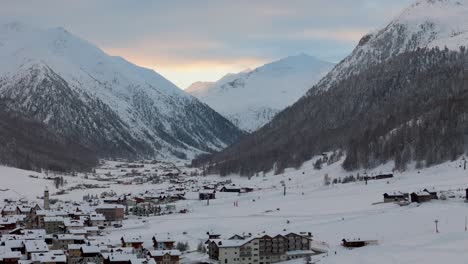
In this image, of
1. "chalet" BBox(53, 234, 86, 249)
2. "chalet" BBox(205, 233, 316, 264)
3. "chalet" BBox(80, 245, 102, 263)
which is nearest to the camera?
"chalet" BBox(80, 245, 102, 263)

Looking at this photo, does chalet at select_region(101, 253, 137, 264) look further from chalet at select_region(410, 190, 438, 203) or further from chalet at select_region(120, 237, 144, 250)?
chalet at select_region(410, 190, 438, 203)

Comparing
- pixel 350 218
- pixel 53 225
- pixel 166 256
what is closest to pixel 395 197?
pixel 350 218

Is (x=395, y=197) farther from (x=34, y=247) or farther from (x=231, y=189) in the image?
(x=231, y=189)

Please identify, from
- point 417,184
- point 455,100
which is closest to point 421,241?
point 417,184

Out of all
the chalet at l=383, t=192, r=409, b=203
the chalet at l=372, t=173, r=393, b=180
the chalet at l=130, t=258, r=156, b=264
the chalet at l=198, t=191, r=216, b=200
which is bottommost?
the chalet at l=130, t=258, r=156, b=264

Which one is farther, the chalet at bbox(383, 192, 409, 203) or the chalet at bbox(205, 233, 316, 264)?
the chalet at bbox(383, 192, 409, 203)

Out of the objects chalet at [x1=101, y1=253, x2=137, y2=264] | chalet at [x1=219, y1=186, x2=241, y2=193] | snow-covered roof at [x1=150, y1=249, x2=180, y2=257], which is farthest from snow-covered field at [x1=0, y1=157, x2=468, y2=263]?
chalet at [x1=101, y1=253, x2=137, y2=264]
